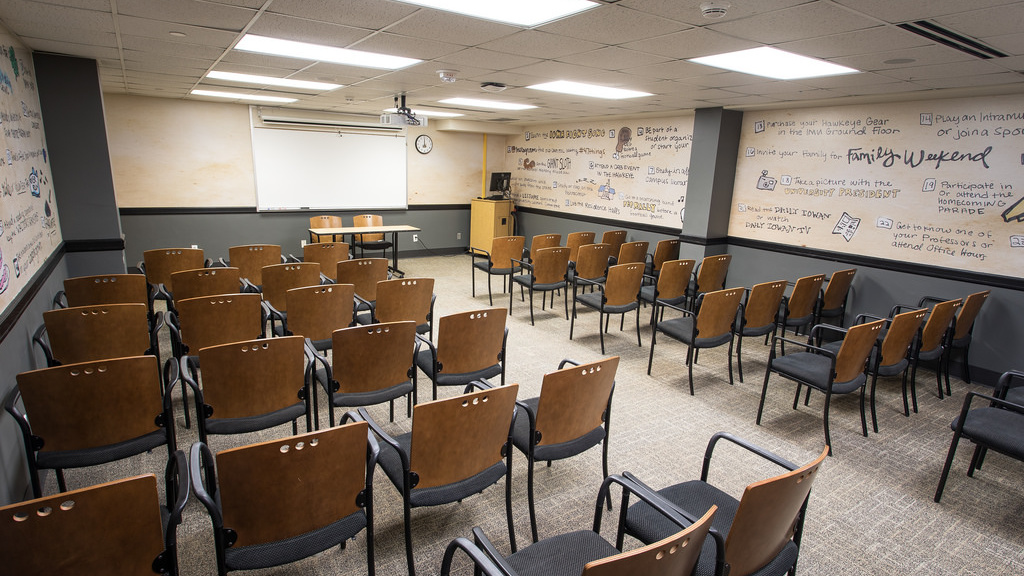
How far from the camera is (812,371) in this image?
3559 mm

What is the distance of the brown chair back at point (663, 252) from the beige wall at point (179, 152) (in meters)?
6.33

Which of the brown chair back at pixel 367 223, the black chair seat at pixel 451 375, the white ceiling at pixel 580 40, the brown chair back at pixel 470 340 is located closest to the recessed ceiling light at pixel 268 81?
the white ceiling at pixel 580 40

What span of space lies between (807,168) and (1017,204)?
6.11 ft

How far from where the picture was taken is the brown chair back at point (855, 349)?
3249 mm

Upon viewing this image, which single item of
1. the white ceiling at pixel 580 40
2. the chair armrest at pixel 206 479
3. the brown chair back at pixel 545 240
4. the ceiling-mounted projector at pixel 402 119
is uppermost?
the white ceiling at pixel 580 40

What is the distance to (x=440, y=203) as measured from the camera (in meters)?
10.0

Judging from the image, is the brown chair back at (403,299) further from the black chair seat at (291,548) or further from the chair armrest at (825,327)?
the chair armrest at (825,327)

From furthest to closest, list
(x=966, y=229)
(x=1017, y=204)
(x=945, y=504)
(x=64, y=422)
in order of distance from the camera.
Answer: (x=966, y=229) < (x=1017, y=204) < (x=945, y=504) < (x=64, y=422)

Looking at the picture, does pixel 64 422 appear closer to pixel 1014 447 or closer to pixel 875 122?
pixel 1014 447

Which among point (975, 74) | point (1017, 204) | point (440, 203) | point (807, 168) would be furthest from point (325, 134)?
point (1017, 204)

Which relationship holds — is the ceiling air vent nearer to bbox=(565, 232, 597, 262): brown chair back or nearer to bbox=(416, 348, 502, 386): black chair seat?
bbox=(416, 348, 502, 386): black chair seat

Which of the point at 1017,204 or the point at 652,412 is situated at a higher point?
the point at 1017,204

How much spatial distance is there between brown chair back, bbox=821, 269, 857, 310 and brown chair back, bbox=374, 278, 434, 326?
3917 millimetres

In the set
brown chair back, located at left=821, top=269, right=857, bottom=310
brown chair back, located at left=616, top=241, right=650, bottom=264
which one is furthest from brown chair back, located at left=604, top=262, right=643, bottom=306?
brown chair back, located at left=821, top=269, right=857, bottom=310
